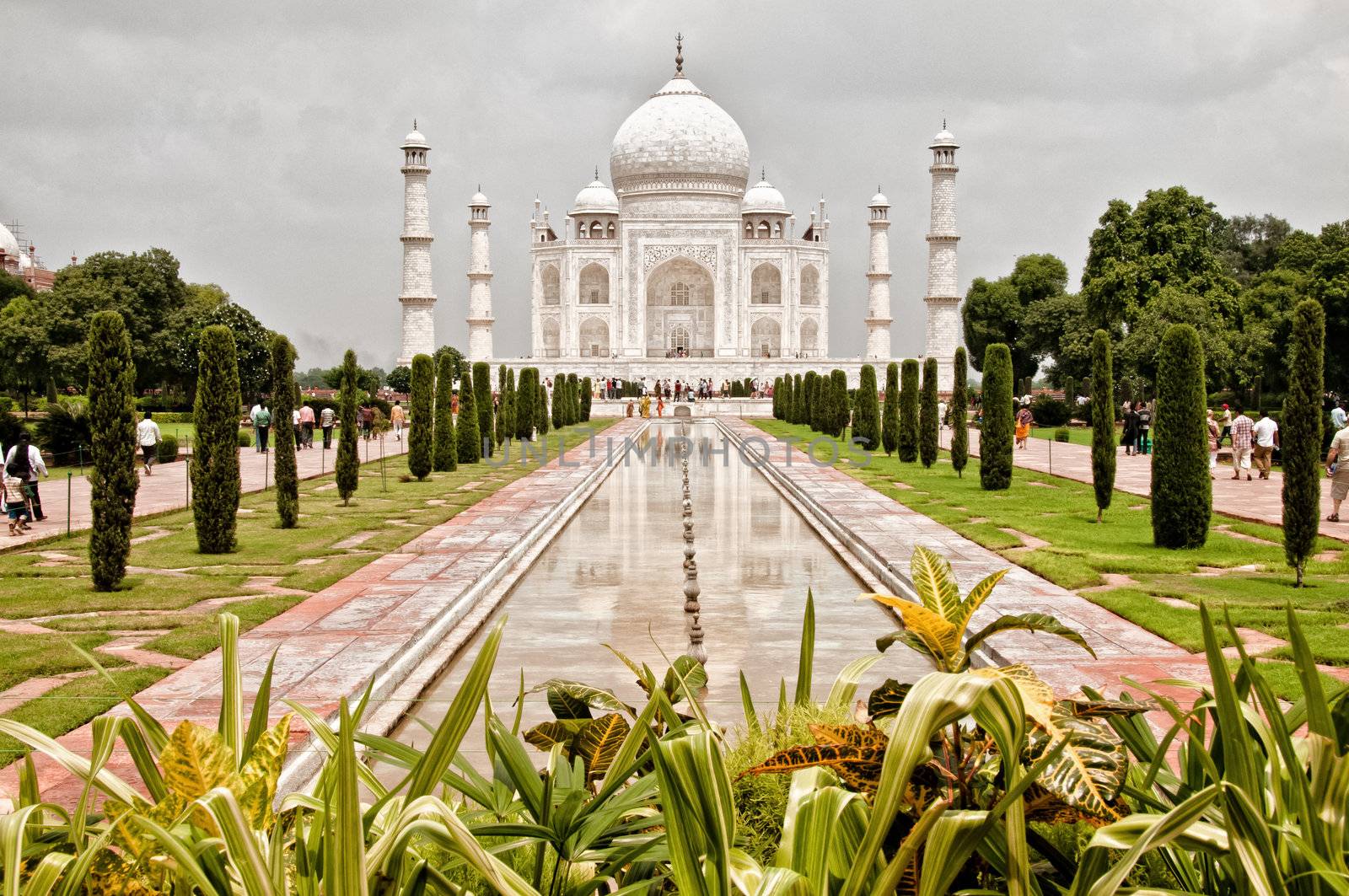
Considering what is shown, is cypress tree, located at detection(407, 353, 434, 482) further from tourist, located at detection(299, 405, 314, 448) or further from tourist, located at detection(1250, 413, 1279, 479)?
tourist, located at detection(1250, 413, 1279, 479)

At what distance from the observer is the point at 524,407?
20875 millimetres

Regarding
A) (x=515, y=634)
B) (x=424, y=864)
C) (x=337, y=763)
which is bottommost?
(x=515, y=634)

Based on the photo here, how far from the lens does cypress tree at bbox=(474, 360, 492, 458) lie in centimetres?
1728

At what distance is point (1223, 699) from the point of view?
138cm

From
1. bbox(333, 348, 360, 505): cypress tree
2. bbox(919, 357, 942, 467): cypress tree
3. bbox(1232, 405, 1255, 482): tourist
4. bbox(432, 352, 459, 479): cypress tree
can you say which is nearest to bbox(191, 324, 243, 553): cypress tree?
bbox(333, 348, 360, 505): cypress tree

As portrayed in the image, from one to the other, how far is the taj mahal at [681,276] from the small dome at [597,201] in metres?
0.06

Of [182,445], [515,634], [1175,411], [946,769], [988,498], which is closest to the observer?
[946,769]

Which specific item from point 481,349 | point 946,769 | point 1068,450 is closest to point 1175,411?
point 946,769

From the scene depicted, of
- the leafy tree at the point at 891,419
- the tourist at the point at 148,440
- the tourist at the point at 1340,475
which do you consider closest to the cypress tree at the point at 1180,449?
the tourist at the point at 1340,475

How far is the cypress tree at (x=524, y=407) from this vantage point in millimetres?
20781

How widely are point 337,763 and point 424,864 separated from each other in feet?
0.69

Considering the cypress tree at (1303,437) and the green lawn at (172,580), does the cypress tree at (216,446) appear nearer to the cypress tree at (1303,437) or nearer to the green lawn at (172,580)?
the green lawn at (172,580)

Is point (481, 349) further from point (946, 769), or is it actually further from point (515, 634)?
point (946, 769)

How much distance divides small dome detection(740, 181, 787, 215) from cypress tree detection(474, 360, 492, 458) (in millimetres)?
29045
